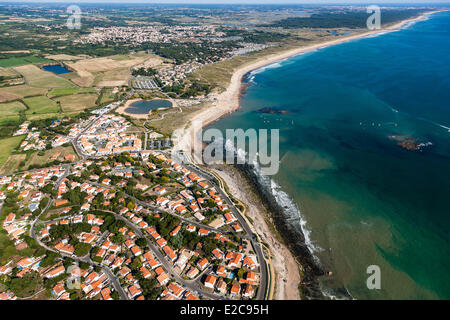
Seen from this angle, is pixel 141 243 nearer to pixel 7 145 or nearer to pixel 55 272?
pixel 55 272

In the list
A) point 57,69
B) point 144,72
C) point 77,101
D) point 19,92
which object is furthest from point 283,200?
point 57,69

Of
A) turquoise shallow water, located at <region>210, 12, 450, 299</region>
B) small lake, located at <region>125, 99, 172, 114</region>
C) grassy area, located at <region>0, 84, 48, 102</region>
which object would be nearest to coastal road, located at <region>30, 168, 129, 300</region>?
turquoise shallow water, located at <region>210, 12, 450, 299</region>

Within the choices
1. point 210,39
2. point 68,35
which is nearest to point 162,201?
point 210,39

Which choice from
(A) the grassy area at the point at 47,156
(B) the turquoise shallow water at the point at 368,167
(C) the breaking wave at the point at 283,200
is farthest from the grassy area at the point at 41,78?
(C) the breaking wave at the point at 283,200

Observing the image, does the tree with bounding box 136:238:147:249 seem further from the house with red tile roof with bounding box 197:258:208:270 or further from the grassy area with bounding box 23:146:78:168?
the grassy area with bounding box 23:146:78:168

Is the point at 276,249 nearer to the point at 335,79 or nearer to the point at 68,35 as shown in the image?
the point at 335,79
